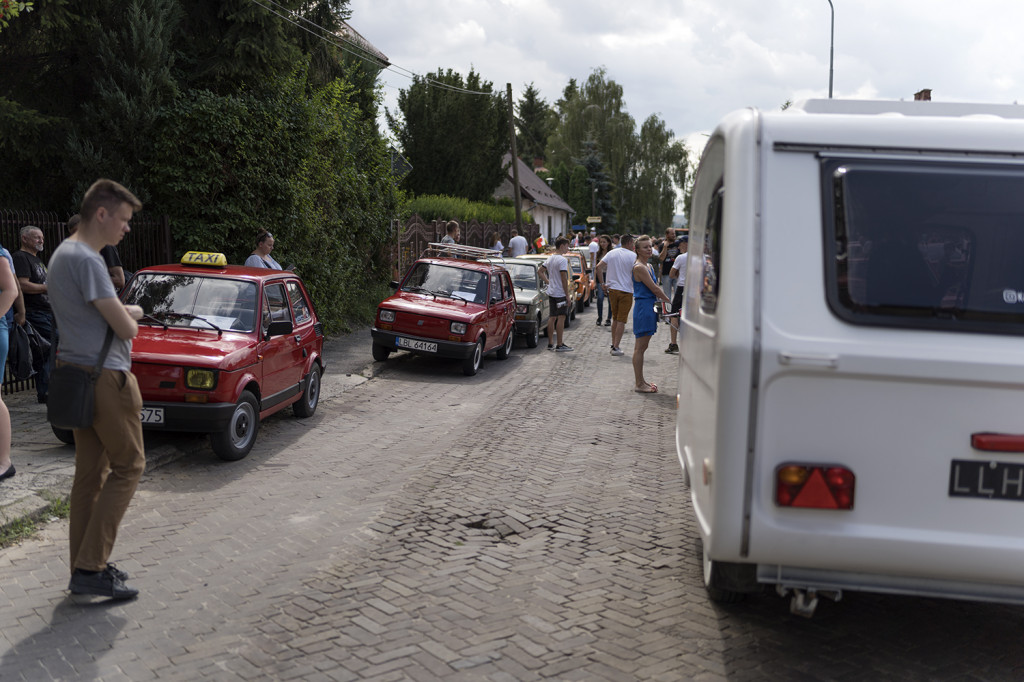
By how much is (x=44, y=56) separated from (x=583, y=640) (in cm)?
1333

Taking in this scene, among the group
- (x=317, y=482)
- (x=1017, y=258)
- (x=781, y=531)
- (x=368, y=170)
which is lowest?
(x=317, y=482)

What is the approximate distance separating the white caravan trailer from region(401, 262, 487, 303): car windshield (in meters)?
11.0

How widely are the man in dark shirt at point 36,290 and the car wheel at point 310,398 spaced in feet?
8.22

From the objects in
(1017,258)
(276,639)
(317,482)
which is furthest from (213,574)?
(1017,258)

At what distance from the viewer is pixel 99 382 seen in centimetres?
458

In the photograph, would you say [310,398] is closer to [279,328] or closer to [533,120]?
[279,328]

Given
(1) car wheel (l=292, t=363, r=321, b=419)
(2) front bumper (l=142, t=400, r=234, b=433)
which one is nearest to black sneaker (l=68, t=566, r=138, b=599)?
(2) front bumper (l=142, t=400, r=234, b=433)

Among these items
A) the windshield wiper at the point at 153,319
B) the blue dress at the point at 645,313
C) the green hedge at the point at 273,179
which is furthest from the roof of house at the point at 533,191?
the windshield wiper at the point at 153,319

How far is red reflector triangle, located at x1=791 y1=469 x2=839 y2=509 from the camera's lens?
11.7ft

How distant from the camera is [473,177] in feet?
142

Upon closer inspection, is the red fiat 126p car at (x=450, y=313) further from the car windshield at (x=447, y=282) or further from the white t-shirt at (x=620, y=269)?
the white t-shirt at (x=620, y=269)

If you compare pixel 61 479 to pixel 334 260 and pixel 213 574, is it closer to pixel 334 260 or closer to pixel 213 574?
pixel 213 574

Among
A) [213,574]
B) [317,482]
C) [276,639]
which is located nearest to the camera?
[276,639]

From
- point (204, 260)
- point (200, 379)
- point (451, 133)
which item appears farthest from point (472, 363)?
point (451, 133)
